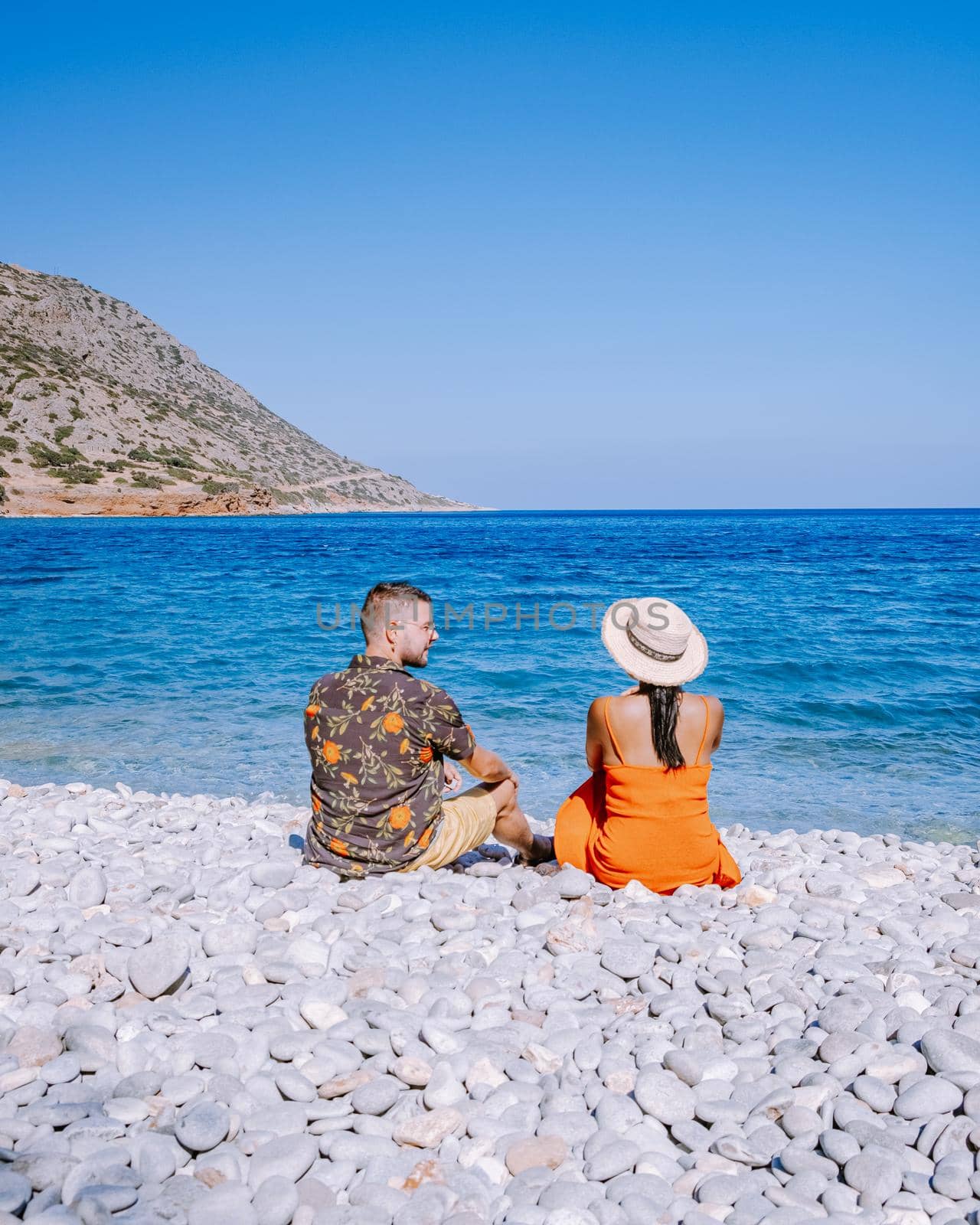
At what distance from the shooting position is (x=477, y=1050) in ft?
8.41

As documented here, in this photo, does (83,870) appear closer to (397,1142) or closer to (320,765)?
(320,765)

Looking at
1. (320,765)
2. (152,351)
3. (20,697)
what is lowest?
(20,697)

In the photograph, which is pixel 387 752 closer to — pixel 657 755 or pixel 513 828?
pixel 513 828

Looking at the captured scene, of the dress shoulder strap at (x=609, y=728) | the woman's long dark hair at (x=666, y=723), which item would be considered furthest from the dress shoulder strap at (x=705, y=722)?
the dress shoulder strap at (x=609, y=728)

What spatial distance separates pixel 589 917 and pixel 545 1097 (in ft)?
4.00

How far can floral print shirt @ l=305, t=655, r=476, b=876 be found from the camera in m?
3.98

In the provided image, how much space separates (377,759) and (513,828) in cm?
100

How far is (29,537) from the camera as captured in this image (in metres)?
33.8

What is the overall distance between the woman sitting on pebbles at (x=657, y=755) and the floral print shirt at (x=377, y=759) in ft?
2.39

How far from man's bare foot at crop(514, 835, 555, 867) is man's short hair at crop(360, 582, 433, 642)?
60.4 inches

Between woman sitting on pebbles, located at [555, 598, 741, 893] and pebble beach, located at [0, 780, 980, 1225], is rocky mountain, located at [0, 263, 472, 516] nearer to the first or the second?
pebble beach, located at [0, 780, 980, 1225]

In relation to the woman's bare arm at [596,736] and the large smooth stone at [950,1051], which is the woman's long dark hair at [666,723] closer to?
the woman's bare arm at [596,736]

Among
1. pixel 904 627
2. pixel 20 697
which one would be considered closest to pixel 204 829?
pixel 20 697

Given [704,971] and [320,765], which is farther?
[320,765]
